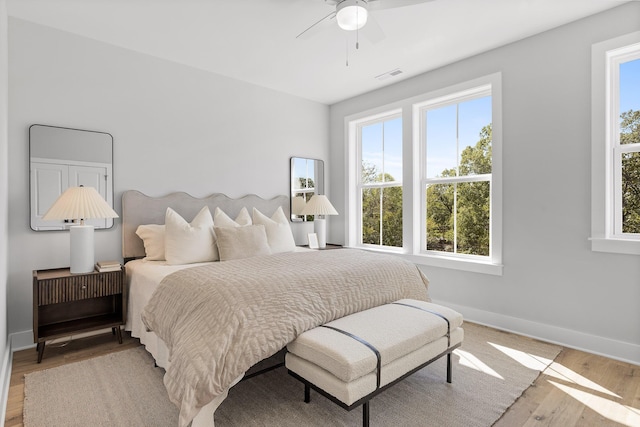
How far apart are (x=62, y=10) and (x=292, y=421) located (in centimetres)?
345

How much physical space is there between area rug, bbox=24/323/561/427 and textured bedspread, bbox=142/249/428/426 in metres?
0.39

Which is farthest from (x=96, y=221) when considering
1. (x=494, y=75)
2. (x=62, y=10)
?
(x=494, y=75)

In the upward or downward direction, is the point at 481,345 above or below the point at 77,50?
below

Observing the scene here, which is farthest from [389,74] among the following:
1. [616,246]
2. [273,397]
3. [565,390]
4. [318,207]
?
[273,397]

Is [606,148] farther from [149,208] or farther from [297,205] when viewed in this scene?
[149,208]

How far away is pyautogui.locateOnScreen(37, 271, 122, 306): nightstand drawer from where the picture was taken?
2576mm

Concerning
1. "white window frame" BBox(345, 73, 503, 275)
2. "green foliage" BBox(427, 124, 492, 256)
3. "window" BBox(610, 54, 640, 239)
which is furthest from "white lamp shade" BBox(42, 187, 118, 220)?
"window" BBox(610, 54, 640, 239)

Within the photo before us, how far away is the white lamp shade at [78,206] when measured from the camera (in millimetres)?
2590

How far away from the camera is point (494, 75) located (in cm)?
332

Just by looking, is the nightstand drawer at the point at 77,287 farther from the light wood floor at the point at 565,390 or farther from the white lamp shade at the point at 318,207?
the white lamp shade at the point at 318,207

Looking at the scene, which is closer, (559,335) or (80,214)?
(80,214)

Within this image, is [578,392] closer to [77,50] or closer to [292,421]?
[292,421]

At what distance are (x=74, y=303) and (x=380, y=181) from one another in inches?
143

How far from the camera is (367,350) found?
1707 mm
